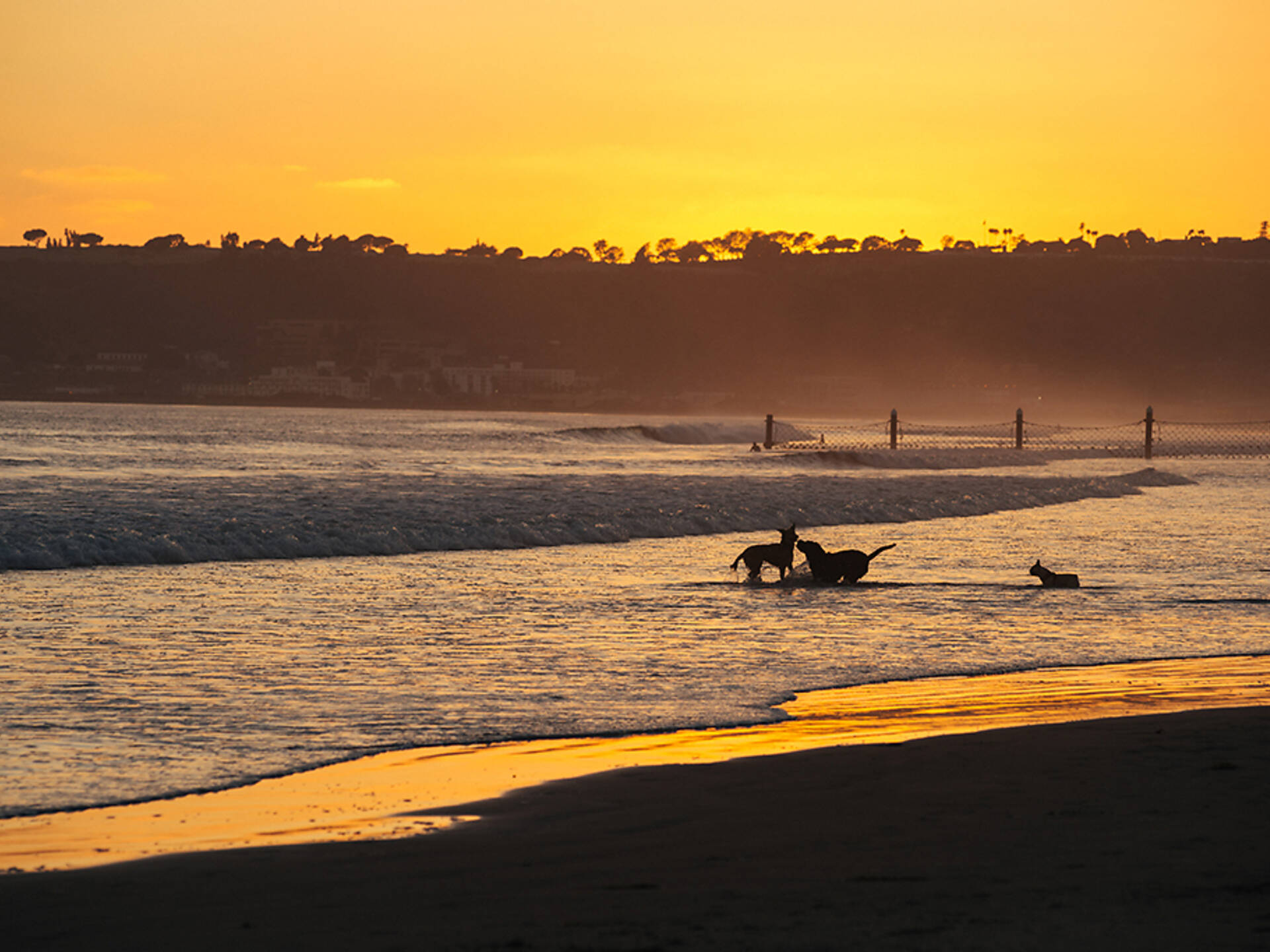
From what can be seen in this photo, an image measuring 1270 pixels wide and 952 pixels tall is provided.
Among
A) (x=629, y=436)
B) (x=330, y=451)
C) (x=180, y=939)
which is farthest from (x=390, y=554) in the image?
(x=629, y=436)

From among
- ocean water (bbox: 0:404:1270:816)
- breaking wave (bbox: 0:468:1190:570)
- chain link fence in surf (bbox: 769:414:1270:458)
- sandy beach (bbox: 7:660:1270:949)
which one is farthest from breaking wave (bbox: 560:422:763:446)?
sandy beach (bbox: 7:660:1270:949)

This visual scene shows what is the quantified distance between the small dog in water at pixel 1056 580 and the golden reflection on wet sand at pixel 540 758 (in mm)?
3879

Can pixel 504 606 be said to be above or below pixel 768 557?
below

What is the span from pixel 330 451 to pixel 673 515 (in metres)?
32.7

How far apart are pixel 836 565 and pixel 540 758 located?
8.01 meters

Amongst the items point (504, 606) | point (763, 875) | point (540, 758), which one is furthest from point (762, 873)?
point (504, 606)

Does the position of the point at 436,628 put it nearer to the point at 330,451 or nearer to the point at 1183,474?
the point at 1183,474

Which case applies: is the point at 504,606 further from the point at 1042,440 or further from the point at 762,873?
the point at 1042,440

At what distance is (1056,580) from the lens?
13.8 metres

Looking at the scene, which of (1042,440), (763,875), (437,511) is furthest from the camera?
(1042,440)

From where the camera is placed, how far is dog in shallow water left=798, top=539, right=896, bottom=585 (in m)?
14.2

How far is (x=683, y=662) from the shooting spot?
9.42m

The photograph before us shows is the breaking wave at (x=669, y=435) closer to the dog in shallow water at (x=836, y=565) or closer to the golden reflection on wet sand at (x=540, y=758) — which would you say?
the dog in shallow water at (x=836, y=565)

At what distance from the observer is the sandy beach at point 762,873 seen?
4.05 metres
